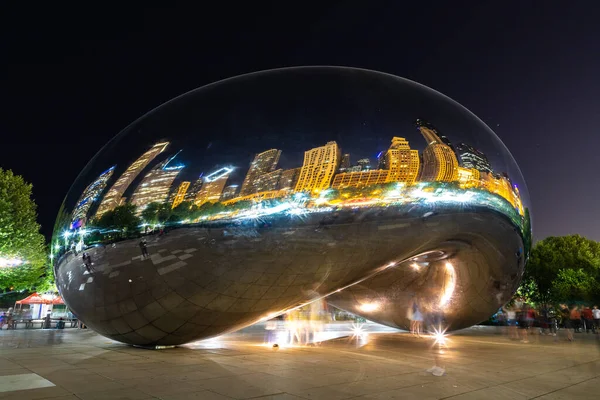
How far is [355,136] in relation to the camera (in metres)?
7.40

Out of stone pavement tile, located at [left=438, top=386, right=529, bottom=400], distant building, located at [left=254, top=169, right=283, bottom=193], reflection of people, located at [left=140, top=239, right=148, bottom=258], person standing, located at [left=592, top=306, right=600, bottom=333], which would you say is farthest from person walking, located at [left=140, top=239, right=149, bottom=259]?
person standing, located at [left=592, top=306, right=600, bottom=333]

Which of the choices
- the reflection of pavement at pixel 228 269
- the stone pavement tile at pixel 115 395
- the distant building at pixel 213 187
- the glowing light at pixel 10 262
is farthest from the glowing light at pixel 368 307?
the glowing light at pixel 10 262

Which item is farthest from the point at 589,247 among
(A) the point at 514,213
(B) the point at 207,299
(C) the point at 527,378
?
(B) the point at 207,299

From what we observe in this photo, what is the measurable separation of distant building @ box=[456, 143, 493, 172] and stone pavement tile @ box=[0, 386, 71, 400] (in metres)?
7.58

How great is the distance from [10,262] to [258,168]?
25230 mm

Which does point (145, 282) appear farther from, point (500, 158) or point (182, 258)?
point (500, 158)

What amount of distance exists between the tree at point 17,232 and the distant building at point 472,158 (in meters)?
25.2

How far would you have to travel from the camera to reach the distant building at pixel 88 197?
7.69 m

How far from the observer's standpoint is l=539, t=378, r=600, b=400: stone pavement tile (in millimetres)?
5332

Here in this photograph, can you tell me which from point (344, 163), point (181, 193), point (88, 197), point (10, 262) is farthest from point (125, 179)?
point (10, 262)

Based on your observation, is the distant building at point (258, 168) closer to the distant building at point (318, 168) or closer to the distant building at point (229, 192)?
the distant building at point (229, 192)

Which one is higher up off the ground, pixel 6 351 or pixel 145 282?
pixel 145 282

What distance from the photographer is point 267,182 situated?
6.95 metres

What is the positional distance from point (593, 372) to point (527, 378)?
1.76 m
